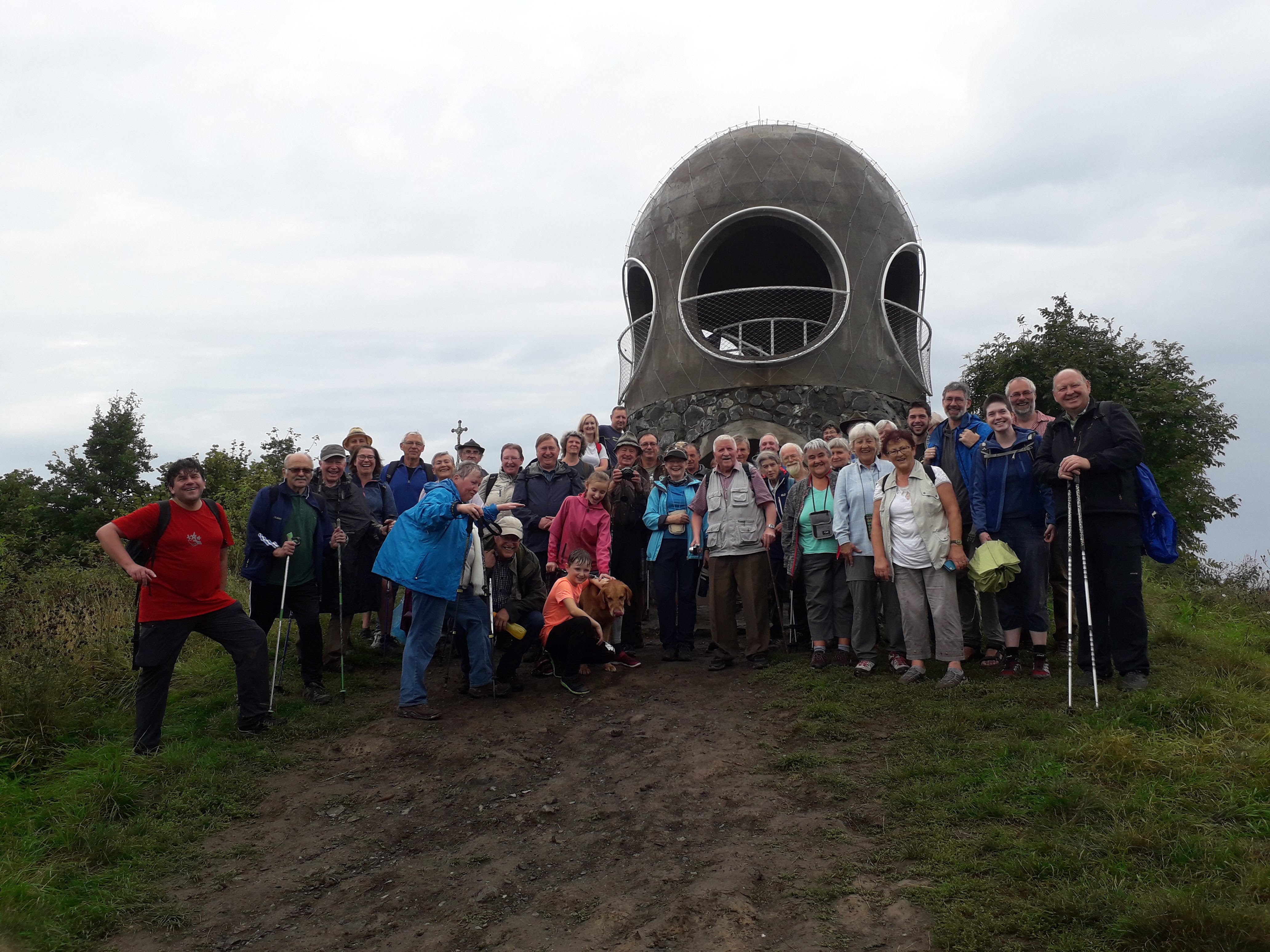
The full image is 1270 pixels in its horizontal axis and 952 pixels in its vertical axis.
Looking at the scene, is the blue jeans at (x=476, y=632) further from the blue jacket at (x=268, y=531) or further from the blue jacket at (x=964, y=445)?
the blue jacket at (x=964, y=445)

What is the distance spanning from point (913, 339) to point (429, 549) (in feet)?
41.2

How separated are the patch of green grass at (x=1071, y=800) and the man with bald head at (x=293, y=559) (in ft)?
12.2

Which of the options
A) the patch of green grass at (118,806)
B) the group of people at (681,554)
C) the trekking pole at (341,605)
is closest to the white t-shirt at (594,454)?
the group of people at (681,554)

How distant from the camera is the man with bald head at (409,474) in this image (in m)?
8.37

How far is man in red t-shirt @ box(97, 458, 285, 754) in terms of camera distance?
18.1 ft

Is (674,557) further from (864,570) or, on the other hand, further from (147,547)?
(147,547)

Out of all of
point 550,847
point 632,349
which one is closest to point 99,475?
point 632,349

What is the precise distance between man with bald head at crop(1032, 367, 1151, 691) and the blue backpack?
5 cm

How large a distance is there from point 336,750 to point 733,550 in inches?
133

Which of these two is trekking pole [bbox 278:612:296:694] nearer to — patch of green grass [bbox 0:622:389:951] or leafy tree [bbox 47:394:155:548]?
patch of green grass [bbox 0:622:389:951]

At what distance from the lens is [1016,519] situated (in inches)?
247

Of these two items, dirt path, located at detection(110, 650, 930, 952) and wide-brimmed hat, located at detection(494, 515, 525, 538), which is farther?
wide-brimmed hat, located at detection(494, 515, 525, 538)

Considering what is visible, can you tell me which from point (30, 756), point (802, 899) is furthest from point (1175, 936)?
point (30, 756)

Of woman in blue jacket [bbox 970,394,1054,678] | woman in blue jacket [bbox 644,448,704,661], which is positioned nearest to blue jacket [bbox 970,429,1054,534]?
woman in blue jacket [bbox 970,394,1054,678]
